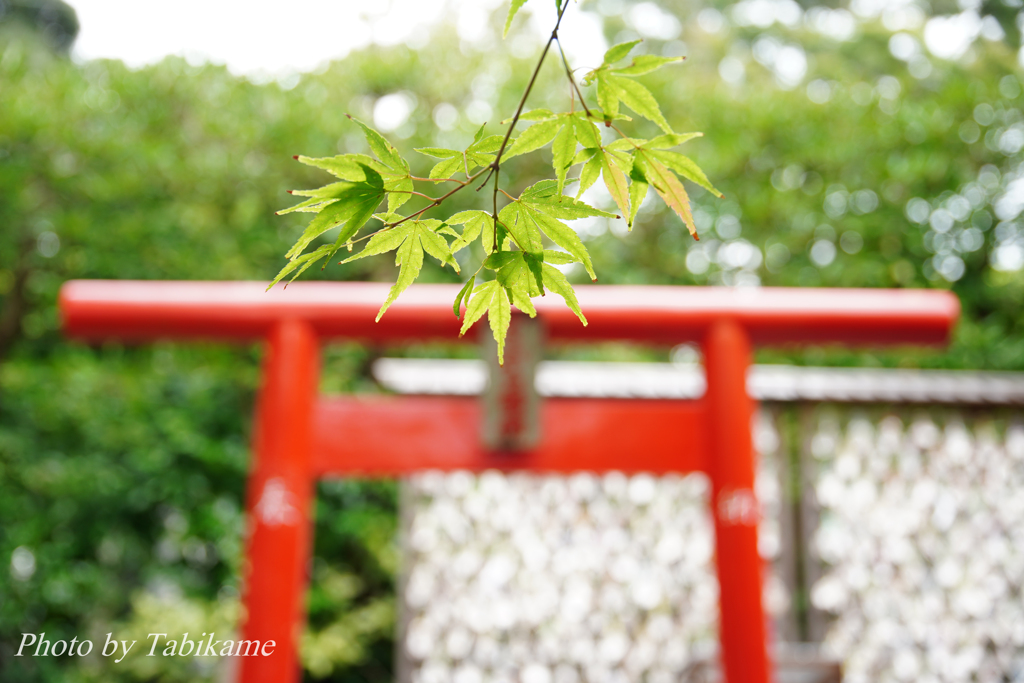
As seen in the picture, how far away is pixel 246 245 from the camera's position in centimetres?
418

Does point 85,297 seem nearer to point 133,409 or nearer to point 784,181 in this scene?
point 133,409

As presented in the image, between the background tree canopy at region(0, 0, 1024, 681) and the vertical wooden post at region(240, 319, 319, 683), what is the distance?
73.9 inches

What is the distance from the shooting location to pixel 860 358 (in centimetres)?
416

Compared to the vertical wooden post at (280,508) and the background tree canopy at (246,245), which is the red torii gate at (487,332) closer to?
the vertical wooden post at (280,508)

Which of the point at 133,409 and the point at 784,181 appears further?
the point at 784,181

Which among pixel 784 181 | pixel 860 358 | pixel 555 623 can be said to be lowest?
pixel 555 623

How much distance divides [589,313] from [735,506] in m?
0.65

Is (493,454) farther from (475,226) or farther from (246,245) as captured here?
(246,245)

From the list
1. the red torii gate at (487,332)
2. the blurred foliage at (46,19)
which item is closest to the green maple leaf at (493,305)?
the red torii gate at (487,332)

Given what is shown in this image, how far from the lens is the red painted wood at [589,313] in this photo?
81.0 inches

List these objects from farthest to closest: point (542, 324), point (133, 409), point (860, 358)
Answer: point (860, 358), point (133, 409), point (542, 324)

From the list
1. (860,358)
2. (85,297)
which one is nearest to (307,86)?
(85,297)

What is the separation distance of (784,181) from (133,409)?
3904mm

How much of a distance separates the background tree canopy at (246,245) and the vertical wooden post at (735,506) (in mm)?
2091
